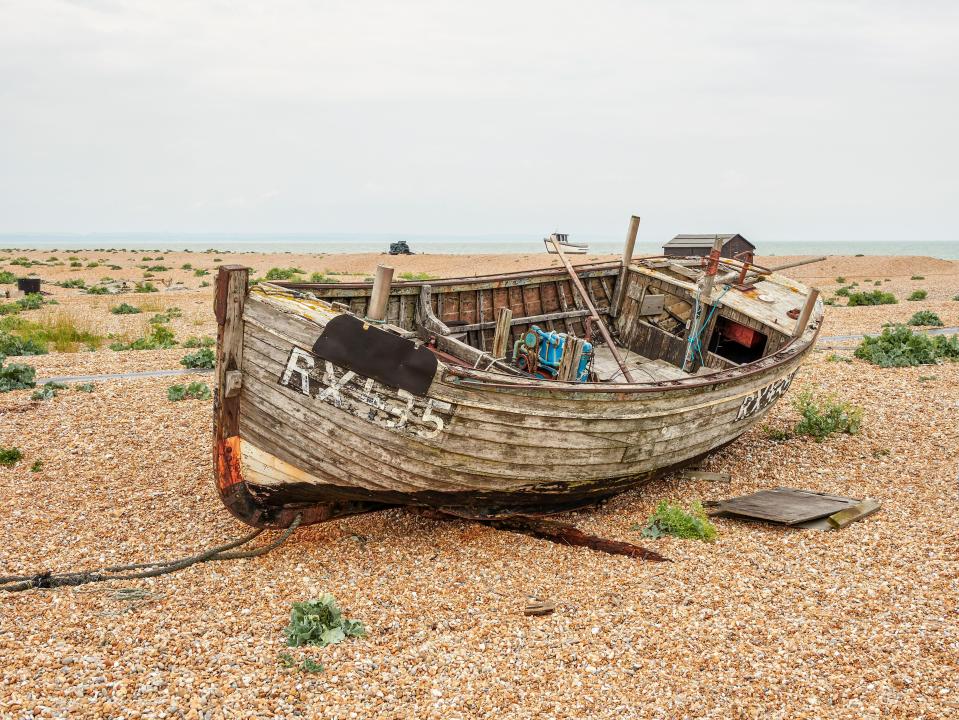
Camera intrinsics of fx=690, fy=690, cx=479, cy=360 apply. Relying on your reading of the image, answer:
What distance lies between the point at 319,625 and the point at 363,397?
2.13m

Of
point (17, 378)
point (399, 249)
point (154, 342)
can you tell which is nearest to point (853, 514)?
point (17, 378)

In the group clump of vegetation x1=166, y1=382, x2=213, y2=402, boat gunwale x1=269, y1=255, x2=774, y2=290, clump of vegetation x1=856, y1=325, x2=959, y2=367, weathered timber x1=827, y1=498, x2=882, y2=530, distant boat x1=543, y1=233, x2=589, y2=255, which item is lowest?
clump of vegetation x1=166, y1=382, x2=213, y2=402

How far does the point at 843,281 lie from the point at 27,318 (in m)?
44.1

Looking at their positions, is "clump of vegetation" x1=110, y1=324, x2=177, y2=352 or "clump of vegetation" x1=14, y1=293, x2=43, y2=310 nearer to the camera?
"clump of vegetation" x1=110, y1=324, x2=177, y2=352

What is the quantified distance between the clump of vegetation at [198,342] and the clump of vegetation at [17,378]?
200 inches

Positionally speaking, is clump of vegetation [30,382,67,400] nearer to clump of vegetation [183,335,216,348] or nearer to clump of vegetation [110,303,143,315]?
clump of vegetation [183,335,216,348]

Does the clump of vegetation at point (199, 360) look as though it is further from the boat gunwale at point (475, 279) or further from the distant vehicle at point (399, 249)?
the distant vehicle at point (399, 249)

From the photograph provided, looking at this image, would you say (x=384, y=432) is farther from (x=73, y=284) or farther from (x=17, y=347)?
(x=73, y=284)

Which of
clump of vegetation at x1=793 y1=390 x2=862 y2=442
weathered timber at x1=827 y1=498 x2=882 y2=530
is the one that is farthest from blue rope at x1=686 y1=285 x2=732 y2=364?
weathered timber at x1=827 y1=498 x2=882 y2=530

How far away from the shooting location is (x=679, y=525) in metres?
8.30

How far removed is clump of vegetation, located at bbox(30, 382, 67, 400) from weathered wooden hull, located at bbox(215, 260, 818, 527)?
7459 mm

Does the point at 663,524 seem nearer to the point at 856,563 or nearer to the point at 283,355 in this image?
the point at 856,563

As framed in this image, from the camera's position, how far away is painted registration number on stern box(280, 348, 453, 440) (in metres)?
6.84

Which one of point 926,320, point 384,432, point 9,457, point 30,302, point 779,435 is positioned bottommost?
point 9,457
